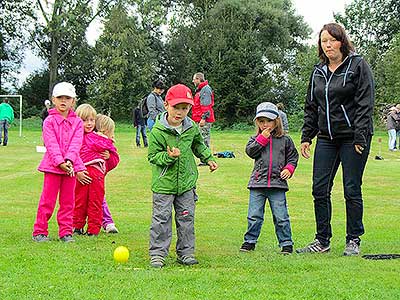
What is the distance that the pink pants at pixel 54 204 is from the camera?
7.71 m

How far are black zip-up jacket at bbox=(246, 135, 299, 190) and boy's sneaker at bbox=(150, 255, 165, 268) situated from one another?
4.48 feet

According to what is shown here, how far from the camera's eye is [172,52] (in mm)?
58188

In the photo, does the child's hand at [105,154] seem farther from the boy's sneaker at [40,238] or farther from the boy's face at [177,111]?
the boy's face at [177,111]

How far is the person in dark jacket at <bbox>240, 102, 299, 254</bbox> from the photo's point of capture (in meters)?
7.09

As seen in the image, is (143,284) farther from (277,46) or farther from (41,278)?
(277,46)

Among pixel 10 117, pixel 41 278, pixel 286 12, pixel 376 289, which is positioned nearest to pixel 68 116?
pixel 41 278

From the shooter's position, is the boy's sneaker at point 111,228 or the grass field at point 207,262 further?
the boy's sneaker at point 111,228

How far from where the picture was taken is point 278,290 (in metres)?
5.29

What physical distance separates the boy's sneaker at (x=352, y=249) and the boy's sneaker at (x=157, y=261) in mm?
1792

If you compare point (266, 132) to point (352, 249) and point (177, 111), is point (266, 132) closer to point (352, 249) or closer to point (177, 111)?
point (177, 111)

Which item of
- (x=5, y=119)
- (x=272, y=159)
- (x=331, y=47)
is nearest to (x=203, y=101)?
(x=272, y=159)

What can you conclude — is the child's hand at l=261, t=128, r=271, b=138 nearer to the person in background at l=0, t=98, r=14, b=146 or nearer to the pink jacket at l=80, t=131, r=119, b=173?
Answer: the pink jacket at l=80, t=131, r=119, b=173

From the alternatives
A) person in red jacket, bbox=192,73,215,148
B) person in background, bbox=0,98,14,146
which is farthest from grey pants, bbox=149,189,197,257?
person in background, bbox=0,98,14,146

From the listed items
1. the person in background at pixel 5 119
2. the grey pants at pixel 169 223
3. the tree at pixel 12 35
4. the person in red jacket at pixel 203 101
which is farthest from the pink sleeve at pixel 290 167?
the tree at pixel 12 35
